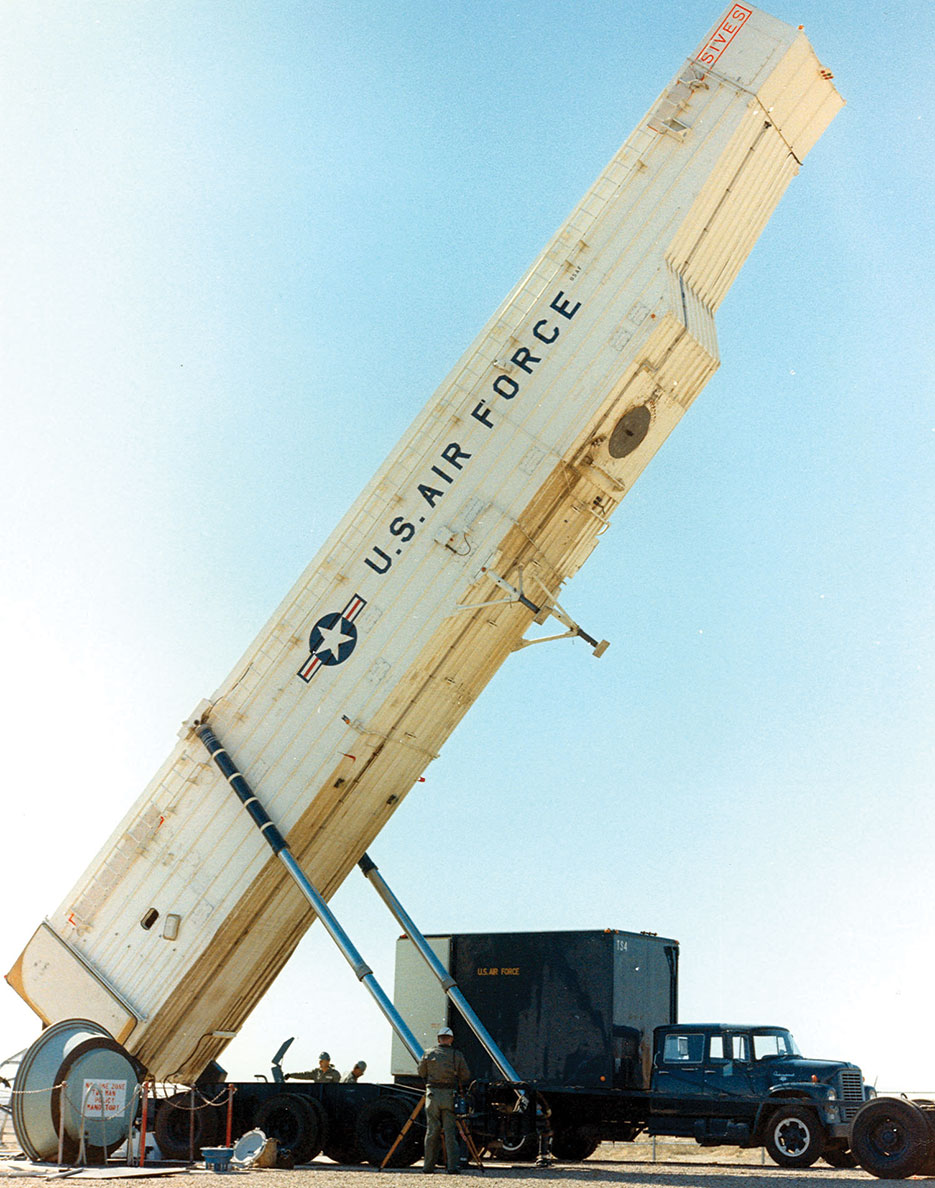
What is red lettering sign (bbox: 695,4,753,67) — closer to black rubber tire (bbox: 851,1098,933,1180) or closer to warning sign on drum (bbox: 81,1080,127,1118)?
black rubber tire (bbox: 851,1098,933,1180)

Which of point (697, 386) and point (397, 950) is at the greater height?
point (697, 386)

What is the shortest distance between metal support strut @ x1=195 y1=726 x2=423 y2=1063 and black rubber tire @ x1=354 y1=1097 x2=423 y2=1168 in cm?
79

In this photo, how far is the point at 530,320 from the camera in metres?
14.0

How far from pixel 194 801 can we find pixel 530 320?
6795mm

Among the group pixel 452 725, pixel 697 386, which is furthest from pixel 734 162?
pixel 452 725

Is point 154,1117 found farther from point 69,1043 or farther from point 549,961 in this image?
point 549,961

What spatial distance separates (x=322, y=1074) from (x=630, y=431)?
8.56m

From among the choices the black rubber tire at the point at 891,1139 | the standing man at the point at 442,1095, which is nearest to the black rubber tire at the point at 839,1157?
the black rubber tire at the point at 891,1139

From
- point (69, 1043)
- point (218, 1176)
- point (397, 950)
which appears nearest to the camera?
point (218, 1176)

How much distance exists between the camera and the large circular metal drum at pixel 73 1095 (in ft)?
Result: 39.2

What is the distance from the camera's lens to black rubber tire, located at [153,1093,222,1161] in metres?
14.0

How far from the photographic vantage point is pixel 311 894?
13445 millimetres

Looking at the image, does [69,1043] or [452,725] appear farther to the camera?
[452,725]

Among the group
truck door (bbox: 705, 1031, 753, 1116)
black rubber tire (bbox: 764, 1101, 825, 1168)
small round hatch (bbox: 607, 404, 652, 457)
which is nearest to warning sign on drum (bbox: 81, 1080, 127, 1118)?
truck door (bbox: 705, 1031, 753, 1116)
